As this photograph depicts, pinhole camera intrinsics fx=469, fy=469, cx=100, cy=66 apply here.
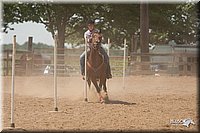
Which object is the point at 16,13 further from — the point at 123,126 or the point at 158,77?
the point at 123,126

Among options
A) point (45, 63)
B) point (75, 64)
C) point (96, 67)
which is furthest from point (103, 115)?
point (45, 63)

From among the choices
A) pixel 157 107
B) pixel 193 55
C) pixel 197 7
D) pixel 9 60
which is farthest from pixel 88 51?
pixel 197 7

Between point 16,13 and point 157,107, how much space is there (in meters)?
17.7

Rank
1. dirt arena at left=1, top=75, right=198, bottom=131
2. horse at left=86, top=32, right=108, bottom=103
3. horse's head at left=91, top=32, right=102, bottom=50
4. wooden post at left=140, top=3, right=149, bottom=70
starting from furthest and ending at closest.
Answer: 1. wooden post at left=140, top=3, right=149, bottom=70
2. horse at left=86, top=32, right=108, bottom=103
3. horse's head at left=91, top=32, right=102, bottom=50
4. dirt arena at left=1, top=75, right=198, bottom=131

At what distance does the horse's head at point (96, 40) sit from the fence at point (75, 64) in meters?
10.3

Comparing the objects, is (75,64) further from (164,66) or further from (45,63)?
(164,66)

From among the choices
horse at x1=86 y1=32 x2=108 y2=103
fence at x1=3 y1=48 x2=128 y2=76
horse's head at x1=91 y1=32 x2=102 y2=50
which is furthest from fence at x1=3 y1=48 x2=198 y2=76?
horse's head at x1=91 y1=32 x2=102 y2=50

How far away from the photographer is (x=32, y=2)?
2622 centimetres

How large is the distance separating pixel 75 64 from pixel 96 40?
36.0 ft

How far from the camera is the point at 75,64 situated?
20.8 metres

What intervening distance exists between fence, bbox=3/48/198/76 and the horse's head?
1033cm

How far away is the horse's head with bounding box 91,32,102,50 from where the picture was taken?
9805mm

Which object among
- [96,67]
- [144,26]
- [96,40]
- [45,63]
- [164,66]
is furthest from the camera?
[144,26]

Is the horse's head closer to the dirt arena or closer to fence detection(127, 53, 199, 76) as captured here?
the dirt arena
